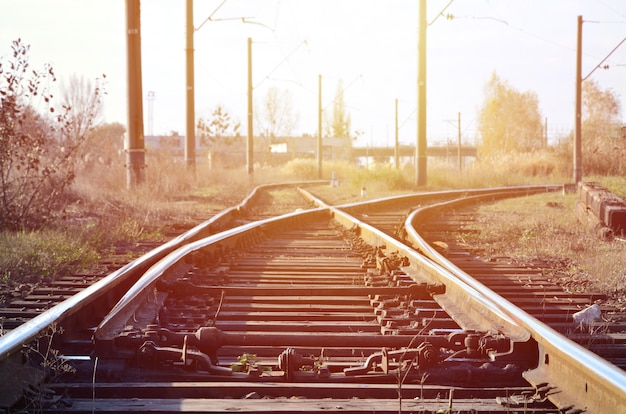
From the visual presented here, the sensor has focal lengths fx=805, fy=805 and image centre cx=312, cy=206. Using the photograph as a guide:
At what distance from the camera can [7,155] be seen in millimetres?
9688

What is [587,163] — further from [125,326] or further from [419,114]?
[125,326]

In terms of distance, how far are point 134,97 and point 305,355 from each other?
15.2 m

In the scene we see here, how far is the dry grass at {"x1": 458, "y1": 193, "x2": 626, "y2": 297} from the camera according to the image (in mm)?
6508

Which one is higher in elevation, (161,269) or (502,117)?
(502,117)

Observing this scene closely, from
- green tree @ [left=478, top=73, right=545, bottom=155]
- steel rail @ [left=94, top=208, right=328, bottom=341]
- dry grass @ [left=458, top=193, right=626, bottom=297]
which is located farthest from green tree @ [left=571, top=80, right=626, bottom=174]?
green tree @ [left=478, top=73, right=545, bottom=155]

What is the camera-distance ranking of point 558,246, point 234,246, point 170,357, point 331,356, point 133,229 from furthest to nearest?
point 133,229 < point 558,246 < point 234,246 < point 331,356 < point 170,357

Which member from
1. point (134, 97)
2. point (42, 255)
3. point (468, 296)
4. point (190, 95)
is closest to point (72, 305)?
point (468, 296)

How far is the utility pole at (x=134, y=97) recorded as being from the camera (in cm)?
1772

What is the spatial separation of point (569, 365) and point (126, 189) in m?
15.5

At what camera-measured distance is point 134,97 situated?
58.6 ft

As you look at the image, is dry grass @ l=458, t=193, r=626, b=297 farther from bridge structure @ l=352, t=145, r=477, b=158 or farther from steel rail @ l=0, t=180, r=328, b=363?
bridge structure @ l=352, t=145, r=477, b=158

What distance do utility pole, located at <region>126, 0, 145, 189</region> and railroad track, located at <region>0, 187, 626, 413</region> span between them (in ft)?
41.5

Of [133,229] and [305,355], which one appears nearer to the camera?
[305,355]

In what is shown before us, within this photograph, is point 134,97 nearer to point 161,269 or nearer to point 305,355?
point 161,269
